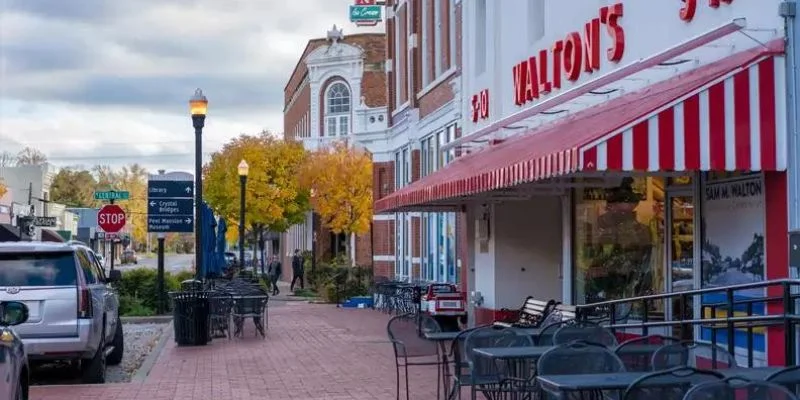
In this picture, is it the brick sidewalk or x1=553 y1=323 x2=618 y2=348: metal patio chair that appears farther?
the brick sidewalk

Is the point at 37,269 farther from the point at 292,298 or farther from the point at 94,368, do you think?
the point at 292,298

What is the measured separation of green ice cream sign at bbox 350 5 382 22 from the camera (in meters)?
34.9

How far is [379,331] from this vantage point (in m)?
21.8

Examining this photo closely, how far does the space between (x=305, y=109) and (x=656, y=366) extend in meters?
48.9

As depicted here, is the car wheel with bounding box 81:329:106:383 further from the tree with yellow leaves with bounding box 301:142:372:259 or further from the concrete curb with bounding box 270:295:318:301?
the tree with yellow leaves with bounding box 301:142:372:259

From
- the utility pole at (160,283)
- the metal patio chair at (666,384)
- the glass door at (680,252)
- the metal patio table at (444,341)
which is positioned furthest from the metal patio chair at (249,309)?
the metal patio chair at (666,384)

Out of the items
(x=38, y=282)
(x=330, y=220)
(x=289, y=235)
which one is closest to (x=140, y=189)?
(x=289, y=235)

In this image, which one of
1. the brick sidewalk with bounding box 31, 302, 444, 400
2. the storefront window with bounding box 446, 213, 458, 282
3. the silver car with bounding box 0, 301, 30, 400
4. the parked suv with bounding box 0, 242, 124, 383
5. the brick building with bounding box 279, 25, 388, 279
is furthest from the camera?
the brick building with bounding box 279, 25, 388, 279

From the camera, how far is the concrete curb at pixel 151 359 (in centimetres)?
1438

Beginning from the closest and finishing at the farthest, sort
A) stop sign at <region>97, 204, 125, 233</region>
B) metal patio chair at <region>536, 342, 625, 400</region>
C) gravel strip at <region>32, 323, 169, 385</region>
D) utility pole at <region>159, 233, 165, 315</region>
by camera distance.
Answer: metal patio chair at <region>536, 342, 625, 400</region> → gravel strip at <region>32, 323, 169, 385</region> → utility pole at <region>159, 233, 165, 315</region> → stop sign at <region>97, 204, 125, 233</region>

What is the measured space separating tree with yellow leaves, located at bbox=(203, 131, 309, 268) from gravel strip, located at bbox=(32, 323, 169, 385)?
945 inches

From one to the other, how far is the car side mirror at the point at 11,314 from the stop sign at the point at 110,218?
53.6 feet

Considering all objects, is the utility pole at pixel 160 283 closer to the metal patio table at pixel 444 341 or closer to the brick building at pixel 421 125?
the brick building at pixel 421 125

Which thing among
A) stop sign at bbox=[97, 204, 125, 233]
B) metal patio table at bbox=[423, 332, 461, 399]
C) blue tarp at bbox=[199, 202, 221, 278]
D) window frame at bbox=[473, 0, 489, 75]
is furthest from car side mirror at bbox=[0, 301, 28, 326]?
blue tarp at bbox=[199, 202, 221, 278]
